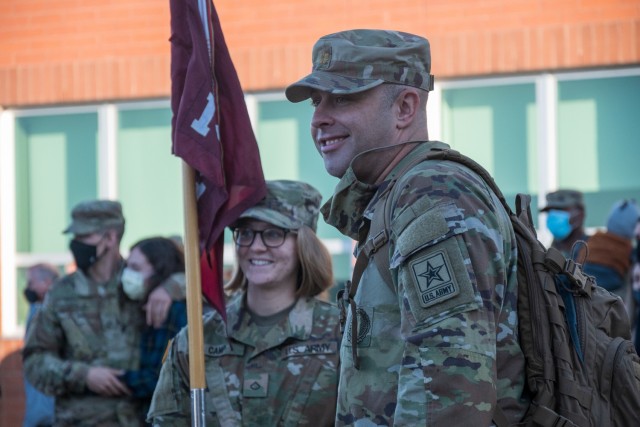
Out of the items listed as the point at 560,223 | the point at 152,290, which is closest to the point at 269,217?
the point at 152,290

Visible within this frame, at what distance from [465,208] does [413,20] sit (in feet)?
20.1

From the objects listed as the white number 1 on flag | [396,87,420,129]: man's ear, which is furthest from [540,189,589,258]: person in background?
[396,87,420,129]: man's ear

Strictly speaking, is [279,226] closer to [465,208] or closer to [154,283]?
[154,283]

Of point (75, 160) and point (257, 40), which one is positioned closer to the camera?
point (257, 40)

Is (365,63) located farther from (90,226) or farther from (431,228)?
(90,226)

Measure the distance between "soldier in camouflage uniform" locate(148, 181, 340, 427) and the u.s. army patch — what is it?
5.78 ft

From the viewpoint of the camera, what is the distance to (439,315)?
2645mm

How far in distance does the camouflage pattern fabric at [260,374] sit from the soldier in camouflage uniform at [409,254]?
1331 millimetres

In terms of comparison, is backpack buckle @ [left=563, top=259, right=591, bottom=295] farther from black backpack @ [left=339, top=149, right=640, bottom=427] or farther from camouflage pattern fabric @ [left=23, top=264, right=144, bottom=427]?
camouflage pattern fabric @ [left=23, top=264, right=144, bottom=427]

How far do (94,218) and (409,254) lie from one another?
4382 millimetres

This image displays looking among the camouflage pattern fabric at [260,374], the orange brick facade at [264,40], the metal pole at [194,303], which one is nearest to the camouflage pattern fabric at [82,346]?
the camouflage pattern fabric at [260,374]

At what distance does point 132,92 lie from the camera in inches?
372

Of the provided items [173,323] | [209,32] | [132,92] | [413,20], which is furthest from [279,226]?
[132,92]

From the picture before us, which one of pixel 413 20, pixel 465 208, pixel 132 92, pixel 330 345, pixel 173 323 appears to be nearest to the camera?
pixel 465 208
